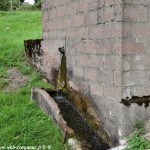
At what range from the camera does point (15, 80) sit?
7633mm

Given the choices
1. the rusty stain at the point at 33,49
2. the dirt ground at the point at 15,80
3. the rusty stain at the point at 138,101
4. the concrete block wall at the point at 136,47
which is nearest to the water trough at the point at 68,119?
the rusty stain at the point at 138,101

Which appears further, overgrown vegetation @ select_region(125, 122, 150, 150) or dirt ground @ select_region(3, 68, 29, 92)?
dirt ground @ select_region(3, 68, 29, 92)

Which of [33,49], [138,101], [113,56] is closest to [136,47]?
[113,56]

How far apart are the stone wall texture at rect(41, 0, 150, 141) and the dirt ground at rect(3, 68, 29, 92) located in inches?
68.0

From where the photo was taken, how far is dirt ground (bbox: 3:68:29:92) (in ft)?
23.9

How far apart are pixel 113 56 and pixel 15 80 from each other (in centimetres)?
322

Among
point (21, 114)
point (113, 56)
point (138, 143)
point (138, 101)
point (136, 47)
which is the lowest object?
point (138, 143)

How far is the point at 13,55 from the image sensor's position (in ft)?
28.9

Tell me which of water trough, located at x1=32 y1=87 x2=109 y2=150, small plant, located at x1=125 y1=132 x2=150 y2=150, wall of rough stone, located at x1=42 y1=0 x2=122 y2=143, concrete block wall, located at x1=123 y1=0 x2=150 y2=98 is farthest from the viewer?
water trough, located at x1=32 y1=87 x2=109 y2=150

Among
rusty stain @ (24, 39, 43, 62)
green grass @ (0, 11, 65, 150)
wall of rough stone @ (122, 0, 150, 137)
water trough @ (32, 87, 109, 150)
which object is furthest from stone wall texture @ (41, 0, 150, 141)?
rusty stain @ (24, 39, 43, 62)

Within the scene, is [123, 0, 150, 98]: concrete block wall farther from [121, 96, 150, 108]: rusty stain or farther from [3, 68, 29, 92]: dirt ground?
[3, 68, 29, 92]: dirt ground

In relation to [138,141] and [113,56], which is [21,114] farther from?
[138,141]

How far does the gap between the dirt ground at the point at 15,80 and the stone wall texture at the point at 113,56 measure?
5.67 ft

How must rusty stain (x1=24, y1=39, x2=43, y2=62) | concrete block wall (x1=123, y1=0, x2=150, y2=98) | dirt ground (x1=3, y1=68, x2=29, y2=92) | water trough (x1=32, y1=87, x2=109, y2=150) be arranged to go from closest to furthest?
1. concrete block wall (x1=123, y1=0, x2=150, y2=98)
2. water trough (x1=32, y1=87, x2=109, y2=150)
3. dirt ground (x1=3, y1=68, x2=29, y2=92)
4. rusty stain (x1=24, y1=39, x2=43, y2=62)
